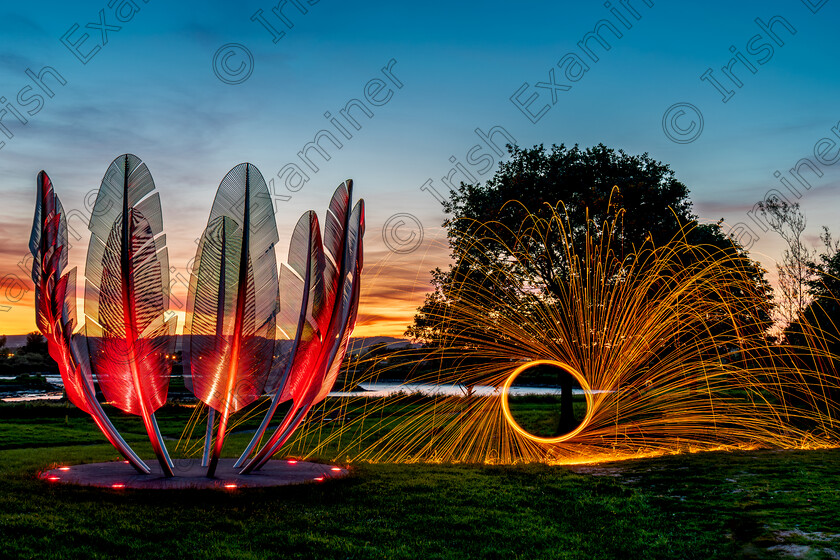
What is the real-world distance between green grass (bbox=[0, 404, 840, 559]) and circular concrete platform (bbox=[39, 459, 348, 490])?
23cm

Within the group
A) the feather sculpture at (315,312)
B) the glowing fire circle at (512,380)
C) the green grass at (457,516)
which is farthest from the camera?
the glowing fire circle at (512,380)

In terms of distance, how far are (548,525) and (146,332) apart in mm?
5443

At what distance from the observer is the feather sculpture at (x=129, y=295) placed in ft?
28.7

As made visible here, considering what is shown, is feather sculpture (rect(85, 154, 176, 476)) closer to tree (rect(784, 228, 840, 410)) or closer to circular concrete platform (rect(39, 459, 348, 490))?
circular concrete platform (rect(39, 459, 348, 490))

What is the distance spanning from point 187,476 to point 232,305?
227cm

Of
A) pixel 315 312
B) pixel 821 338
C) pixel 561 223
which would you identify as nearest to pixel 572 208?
pixel 561 223

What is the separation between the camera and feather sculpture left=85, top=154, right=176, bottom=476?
8.75 meters

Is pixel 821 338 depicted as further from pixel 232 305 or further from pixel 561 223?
pixel 232 305

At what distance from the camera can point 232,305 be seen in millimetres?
8820

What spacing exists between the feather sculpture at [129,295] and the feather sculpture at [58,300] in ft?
0.85

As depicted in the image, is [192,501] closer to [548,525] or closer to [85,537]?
[85,537]

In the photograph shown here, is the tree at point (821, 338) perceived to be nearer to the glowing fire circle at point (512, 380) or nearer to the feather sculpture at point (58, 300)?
the glowing fire circle at point (512, 380)

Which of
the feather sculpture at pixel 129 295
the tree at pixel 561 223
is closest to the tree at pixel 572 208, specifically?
the tree at pixel 561 223

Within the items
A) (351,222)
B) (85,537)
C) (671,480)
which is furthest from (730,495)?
(85,537)
